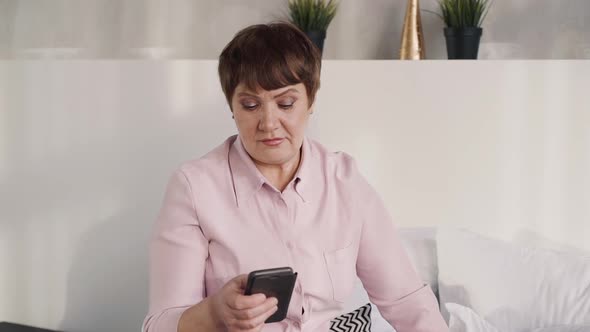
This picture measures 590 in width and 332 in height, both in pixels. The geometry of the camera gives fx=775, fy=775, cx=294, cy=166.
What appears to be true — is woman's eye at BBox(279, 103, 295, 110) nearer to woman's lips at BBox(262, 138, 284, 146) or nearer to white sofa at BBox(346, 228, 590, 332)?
woman's lips at BBox(262, 138, 284, 146)

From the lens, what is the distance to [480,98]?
2543 millimetres

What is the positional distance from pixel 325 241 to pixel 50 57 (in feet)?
5.43

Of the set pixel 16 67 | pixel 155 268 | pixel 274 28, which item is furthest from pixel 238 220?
pixel 16 67

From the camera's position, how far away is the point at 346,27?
2.76m

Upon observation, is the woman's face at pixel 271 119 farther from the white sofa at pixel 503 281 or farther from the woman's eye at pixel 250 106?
the white sofa at pixel 503 281

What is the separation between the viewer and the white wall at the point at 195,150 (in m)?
2.51

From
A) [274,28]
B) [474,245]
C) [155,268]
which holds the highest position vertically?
[274,28]

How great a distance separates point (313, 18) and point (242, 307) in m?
1.52

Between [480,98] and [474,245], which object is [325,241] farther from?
[480,98]

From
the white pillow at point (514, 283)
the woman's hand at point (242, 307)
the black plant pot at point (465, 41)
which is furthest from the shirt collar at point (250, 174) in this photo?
the black plant pot at point (465, 41)

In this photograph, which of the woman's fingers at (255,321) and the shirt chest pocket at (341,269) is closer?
the woman's fingers at (255,321)

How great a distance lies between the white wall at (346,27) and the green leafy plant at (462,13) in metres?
0.13

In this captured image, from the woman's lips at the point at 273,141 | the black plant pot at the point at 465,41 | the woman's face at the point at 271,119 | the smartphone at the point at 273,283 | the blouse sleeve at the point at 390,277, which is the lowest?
the blouse sleeve at the point at 390,277

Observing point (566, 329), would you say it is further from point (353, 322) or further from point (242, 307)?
point (242, 307)
